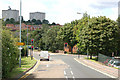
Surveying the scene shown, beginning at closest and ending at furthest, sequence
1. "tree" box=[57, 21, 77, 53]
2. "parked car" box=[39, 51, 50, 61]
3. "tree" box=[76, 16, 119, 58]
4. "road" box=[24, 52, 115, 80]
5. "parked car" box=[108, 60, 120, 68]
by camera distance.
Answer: "road" box=[24, 52, 115, 80]
"parked car" box=[108, 60, 120, 68]
"parked car" box=[39, 51, 50, 61]
"tree" box=[76, 16, 119, 58]
"tree" box=[57, 21, 77, 53]

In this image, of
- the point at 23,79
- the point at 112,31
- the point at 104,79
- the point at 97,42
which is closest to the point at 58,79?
the point at 23,79

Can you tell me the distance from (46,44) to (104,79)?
6947cm

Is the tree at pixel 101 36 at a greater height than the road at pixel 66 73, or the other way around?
the tree at pixel 101 36

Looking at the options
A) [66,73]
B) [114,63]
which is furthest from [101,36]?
[66,73]

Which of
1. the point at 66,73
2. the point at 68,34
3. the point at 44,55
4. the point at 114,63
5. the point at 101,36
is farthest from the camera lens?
the point at 68,34

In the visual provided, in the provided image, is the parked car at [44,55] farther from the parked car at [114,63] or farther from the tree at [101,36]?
the parked car at [114,63]

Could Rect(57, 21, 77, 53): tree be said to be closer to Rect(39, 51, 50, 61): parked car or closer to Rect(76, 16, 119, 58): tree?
Rect(76, 16, 119, 58): tree

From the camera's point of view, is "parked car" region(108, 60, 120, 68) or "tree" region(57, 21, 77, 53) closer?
"parked car" region(108, 60, 120, 68)

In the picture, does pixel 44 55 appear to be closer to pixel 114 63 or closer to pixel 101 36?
pixel 101 36

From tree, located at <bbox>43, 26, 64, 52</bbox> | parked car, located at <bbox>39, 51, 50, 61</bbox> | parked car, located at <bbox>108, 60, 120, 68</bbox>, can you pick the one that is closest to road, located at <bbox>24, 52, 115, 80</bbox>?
parked car, located at <bbox>108, 60, 120, 68</bbox>

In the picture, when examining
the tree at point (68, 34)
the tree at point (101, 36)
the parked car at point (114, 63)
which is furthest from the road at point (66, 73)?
the tree at point (68, 34)

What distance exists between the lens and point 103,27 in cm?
4503

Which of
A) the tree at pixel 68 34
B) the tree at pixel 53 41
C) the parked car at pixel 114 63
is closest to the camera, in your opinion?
the parked car at pixel 114 63

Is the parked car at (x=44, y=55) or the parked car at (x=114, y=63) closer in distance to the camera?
the parked car at (x=114, y=63)
